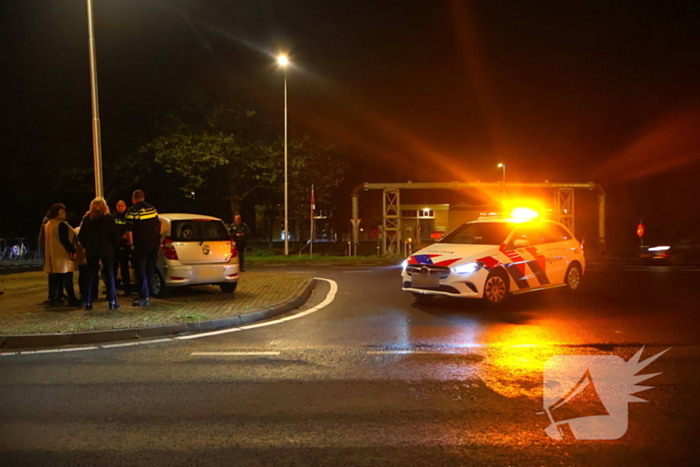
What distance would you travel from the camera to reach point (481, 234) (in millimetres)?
10875

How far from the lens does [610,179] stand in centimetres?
4625

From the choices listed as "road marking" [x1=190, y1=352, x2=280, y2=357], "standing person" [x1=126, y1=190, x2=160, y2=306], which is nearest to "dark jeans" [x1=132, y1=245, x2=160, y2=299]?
"standing person" [x1=126, y1=190, x2=160, y2=306]

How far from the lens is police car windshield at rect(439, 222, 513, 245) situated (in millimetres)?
10438

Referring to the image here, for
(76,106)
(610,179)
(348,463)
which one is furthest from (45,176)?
(610,179)

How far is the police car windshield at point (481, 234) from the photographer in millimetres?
10438

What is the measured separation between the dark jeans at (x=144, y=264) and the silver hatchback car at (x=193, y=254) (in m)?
0.54

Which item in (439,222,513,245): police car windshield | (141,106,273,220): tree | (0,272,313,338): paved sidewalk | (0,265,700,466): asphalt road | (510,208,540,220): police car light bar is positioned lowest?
(0,265,700,466): asphalt road

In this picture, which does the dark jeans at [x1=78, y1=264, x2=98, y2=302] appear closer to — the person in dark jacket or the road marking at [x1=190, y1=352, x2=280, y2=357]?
the person in dark jacket

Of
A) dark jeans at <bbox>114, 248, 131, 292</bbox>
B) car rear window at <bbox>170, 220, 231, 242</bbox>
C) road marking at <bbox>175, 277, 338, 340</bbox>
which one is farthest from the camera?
dark jeans at <bbox>114, 248, 131, 292</bbox>

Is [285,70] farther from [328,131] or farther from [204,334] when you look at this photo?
[204,334]

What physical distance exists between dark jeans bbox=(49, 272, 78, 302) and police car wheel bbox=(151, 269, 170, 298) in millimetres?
1406

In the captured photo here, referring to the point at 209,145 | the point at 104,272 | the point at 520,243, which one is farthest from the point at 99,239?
the point at 209,145

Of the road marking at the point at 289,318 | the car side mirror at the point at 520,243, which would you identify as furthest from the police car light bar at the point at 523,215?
the road marking at the point at 289,318

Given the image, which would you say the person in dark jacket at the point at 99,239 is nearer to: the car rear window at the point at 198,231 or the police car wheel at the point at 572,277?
the car rear window at the point at 198,231
